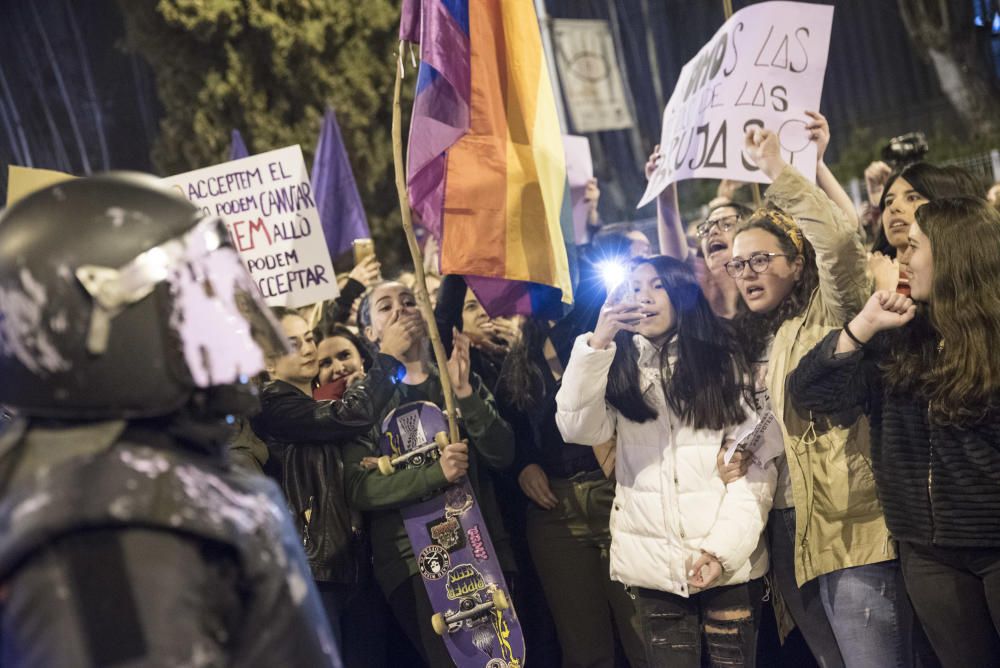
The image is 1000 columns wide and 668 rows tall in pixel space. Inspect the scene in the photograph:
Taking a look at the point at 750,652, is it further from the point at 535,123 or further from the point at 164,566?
the point at 164,566

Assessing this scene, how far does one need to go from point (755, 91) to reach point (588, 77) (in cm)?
928

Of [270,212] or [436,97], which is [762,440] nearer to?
[436,97]

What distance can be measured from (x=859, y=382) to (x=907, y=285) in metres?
0.47

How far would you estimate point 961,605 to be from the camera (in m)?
3.71

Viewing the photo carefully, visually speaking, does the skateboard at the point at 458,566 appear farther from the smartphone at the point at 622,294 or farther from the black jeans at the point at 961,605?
the black jeans at the point at 961,605

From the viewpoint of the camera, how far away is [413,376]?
17.3 feet

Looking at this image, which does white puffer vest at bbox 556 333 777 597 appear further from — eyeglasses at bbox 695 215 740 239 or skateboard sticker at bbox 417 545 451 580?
eyeglasses at bbox 695 215 740 239

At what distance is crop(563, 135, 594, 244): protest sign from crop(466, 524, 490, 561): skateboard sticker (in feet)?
8.34

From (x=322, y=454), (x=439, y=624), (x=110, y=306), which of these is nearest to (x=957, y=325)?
(x=439, y=624)

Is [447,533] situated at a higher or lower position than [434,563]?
higher

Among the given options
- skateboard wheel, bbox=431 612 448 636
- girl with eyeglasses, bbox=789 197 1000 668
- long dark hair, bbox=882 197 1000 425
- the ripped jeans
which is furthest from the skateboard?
long dark hair, bbox=882 197 1000 425

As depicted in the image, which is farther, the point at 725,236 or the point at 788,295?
the point at 725,236

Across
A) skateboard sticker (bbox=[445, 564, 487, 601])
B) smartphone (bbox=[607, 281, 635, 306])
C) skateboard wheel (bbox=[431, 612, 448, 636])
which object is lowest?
skateboard wheel (bbox=[431, 612, 448, 636])

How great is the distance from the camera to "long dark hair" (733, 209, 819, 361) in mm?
4445
